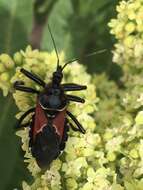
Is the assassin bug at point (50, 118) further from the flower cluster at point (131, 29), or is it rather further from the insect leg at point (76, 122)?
the flower cluster at point (131, 29)

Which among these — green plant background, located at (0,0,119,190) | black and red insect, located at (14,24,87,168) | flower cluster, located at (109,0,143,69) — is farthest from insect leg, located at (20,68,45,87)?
green plant background, located at (0,0,119,190)

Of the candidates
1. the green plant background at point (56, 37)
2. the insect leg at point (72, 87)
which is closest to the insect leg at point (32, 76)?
the insect leg at point (72, 87)

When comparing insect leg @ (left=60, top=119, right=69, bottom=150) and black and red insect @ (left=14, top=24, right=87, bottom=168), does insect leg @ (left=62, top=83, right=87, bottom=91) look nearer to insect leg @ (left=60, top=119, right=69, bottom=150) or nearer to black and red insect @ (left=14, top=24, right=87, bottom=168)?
black and red insect @ (left=14, top=24, right=87, bottom=168)

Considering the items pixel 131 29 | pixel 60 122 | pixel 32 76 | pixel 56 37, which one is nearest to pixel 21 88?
pixel 32 76

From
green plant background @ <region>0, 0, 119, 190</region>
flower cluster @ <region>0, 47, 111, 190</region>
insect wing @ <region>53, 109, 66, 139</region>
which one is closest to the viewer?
flower cluster @ <region>0, 47, 111, 190</region>

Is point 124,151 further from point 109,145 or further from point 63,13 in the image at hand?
point 63,13

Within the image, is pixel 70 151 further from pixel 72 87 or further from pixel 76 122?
pixel 72 87
